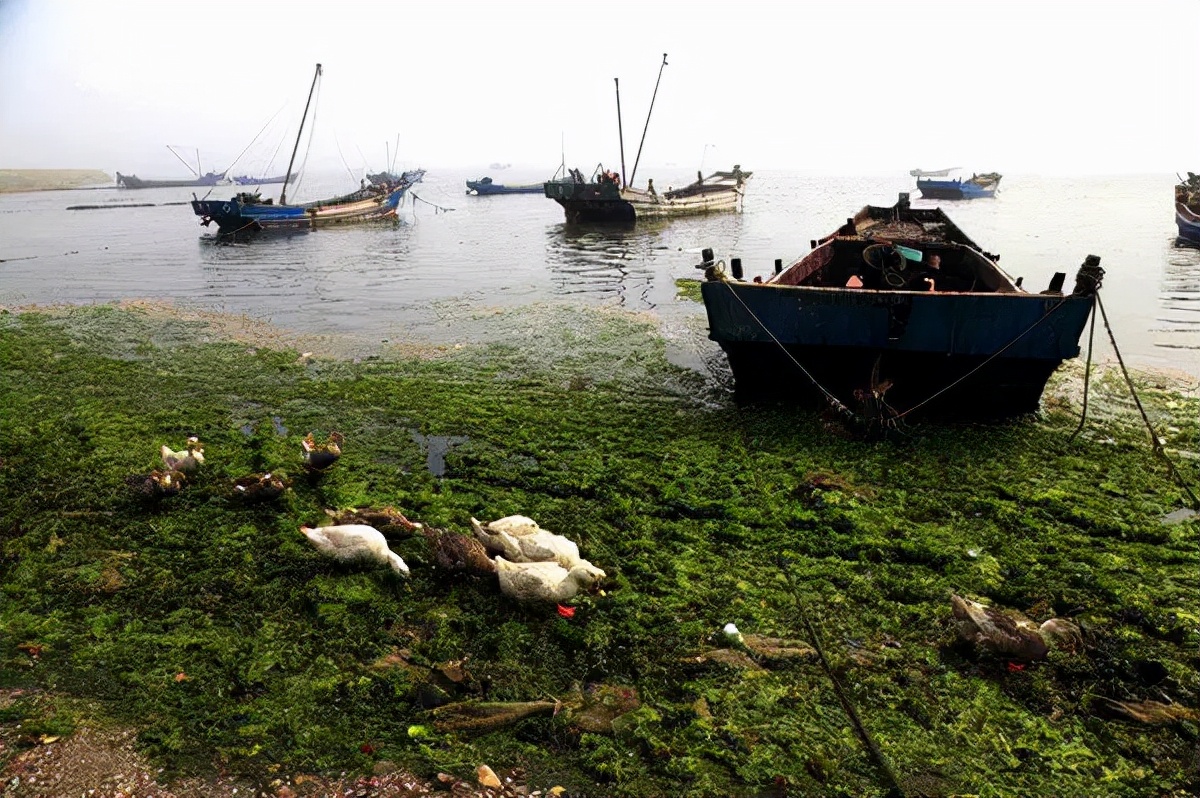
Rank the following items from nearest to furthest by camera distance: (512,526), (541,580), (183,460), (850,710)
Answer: (850,710)
(541,580)
(512,526)
(183,460)

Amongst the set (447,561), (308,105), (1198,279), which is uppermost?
(308,105)

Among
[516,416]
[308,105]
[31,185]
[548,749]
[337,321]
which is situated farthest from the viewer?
[31,185]

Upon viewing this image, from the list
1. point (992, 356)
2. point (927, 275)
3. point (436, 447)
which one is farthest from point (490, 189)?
point (992, 356)

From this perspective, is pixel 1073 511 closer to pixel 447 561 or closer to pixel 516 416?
pixel 447 561

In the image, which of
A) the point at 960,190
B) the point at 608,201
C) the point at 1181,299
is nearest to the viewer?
the point at 1181,299

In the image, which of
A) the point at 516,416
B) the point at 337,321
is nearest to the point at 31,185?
the point at 337,321

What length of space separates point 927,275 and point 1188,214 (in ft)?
77.4

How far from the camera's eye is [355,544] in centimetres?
504

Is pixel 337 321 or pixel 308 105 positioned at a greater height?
pixel 308 105

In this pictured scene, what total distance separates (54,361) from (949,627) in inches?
517

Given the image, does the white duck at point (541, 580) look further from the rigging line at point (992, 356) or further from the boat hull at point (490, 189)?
the boat hull at point (490, 189)

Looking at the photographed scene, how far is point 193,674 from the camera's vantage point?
400cm

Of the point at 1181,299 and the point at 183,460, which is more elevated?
the point at 1181,299

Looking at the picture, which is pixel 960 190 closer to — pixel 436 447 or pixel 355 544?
pixel 436 447
